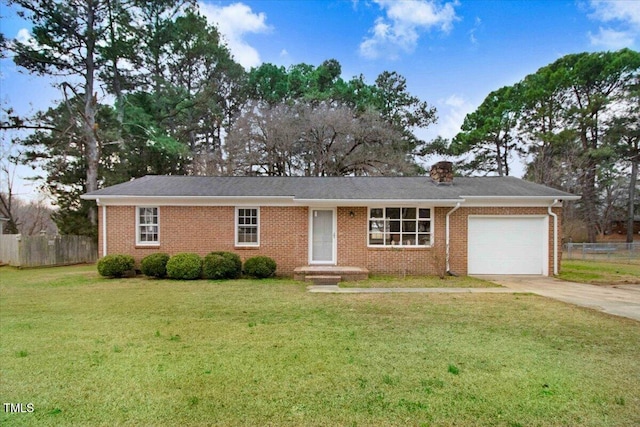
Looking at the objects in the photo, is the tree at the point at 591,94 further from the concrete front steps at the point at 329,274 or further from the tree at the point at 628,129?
the concrete front steps at the point at 329,274

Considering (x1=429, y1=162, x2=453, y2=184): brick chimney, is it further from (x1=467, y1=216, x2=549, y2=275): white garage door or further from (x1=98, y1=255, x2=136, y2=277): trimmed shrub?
(x1=98, y1=255, x2=136, y2=277): trimmed shrub

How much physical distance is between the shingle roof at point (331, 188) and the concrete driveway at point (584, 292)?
2845mm

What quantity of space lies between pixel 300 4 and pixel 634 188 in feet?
111

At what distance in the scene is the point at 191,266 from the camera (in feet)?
36.8

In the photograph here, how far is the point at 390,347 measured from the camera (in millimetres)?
4824

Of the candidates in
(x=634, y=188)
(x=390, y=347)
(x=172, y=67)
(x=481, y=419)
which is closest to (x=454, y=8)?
(x=390, y=347)

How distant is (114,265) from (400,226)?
9.71 m

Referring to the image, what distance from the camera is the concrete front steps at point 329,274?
1074 cm

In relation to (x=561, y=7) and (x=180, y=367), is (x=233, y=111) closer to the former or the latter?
(x=561, y=7)

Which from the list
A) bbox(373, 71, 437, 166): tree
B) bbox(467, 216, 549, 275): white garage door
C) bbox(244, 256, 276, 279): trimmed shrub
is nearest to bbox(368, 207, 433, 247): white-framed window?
bbox(467, 216, 549, 275): white garage door

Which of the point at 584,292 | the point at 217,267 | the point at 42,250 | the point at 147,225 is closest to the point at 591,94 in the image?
the point at 584,292

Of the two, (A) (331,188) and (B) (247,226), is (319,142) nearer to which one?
(A) (331,188)

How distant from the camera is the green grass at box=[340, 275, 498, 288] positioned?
1001 cm

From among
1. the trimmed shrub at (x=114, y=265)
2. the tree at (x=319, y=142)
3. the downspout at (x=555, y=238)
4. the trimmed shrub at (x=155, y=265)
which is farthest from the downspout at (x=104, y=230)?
the downspout at (x=555, y=238)
